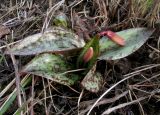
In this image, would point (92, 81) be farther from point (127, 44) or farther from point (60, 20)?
point (60, 20)

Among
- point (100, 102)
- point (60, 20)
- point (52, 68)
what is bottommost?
point (100, 102)

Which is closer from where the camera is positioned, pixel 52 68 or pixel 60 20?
pixel 52 68

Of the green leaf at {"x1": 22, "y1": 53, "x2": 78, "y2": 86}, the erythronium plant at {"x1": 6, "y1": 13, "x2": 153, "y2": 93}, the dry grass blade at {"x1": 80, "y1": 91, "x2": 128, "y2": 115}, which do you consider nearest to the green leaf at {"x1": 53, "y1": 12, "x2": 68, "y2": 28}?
the erythronium plant at {"x1": 6, "y1": 13, "x2": 153, "y2": 93}

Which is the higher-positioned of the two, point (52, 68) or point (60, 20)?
point (60, 20)

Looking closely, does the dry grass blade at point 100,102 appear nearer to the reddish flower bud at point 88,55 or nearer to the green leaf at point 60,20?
the reddish flower bud at point 88,55

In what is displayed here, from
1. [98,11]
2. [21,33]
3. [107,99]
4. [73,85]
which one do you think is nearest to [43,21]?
[21,33]

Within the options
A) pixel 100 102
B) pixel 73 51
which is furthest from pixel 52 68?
pixel 100 102
